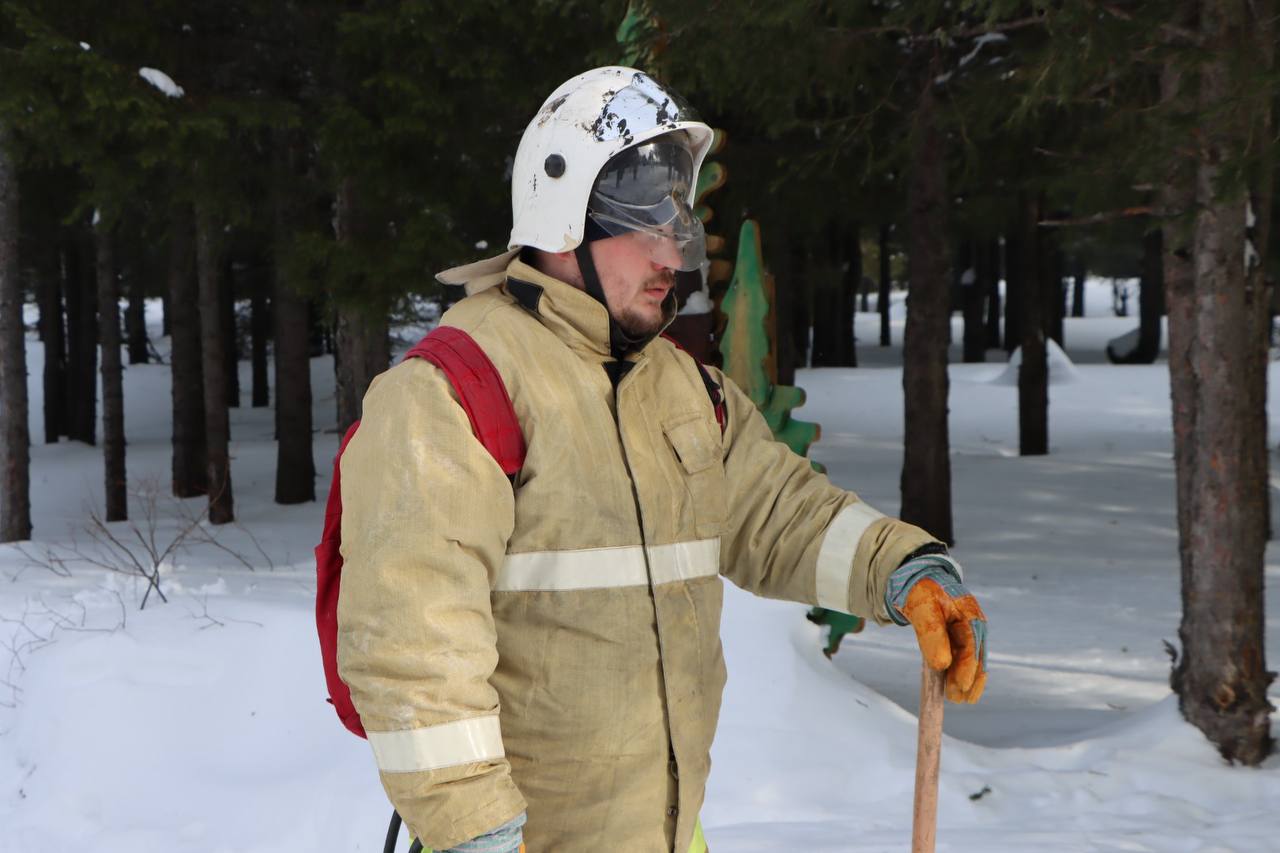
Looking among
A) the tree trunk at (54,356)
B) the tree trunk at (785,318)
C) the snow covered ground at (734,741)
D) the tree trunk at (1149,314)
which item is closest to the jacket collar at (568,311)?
the snow covered ground at (734,741)

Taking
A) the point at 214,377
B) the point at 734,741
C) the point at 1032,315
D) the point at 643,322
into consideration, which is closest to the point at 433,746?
the point at 643,322

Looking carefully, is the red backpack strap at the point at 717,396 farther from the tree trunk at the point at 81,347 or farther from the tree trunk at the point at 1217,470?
the tree trunk at the point at 81,347

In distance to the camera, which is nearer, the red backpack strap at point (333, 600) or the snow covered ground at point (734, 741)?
the red backpack strap at point (333, 600)

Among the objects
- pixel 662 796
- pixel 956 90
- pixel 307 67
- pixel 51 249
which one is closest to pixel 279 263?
pixel 307 67

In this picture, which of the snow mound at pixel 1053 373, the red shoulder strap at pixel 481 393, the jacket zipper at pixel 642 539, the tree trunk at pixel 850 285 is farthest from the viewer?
the snow mound at pixel 1053 373

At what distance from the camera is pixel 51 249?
64.4 feet

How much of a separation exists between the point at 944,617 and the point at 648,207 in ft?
2.96

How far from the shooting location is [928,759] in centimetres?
241

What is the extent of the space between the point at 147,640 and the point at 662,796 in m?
4.65

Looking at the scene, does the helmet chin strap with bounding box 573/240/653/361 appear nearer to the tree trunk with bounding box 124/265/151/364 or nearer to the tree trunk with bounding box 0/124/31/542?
the tree trunk with bounding box 0/124/31/542

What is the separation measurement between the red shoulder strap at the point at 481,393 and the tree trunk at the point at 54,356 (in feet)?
67.0

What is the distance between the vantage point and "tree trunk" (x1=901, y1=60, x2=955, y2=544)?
10750 millimetres

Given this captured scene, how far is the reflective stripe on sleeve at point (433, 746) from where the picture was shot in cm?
187

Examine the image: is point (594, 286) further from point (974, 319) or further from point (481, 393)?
point (974, 319)
